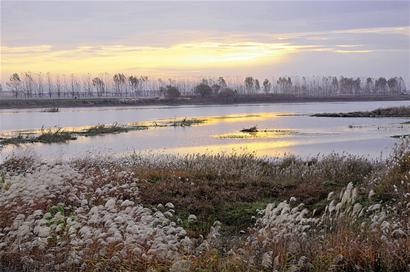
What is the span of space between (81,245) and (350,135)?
43.4 metres

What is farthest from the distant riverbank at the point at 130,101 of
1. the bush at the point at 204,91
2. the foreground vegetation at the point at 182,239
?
the foreground vegetation at the point at 182,239

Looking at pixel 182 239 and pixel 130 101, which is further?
pixel 130 101

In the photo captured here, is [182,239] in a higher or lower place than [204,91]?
lower

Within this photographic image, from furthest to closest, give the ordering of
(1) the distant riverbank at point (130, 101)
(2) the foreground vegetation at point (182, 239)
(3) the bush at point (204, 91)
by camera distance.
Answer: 1. (3) the bush at point (204, 91)
2. (1) the distant riverbank at point (130, 101)
3. (2) the foreground vegetation at point (182, 239)

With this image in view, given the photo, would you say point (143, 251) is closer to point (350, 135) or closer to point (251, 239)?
point (251, 239)

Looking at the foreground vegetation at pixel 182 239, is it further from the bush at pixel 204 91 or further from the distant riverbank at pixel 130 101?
the bush at pixel 204 91

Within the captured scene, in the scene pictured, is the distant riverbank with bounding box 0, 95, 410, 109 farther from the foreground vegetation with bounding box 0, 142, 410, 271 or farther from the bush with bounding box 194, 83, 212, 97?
the foreground vegetation with bounding box 0, 142, 410, 271

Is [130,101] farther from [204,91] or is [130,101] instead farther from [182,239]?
[182,239]

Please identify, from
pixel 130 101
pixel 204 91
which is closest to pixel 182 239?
pixel 130 101

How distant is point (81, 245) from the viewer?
7.43m

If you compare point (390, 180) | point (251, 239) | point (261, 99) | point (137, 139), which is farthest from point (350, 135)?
point (261, 99)

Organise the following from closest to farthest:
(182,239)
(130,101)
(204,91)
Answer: (182,239), (130,101), (204,91)

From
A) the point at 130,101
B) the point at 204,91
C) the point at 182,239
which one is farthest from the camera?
the point at 204,91

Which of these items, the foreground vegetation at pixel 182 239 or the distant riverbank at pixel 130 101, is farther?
the distant riverbank at pixel 130 101
